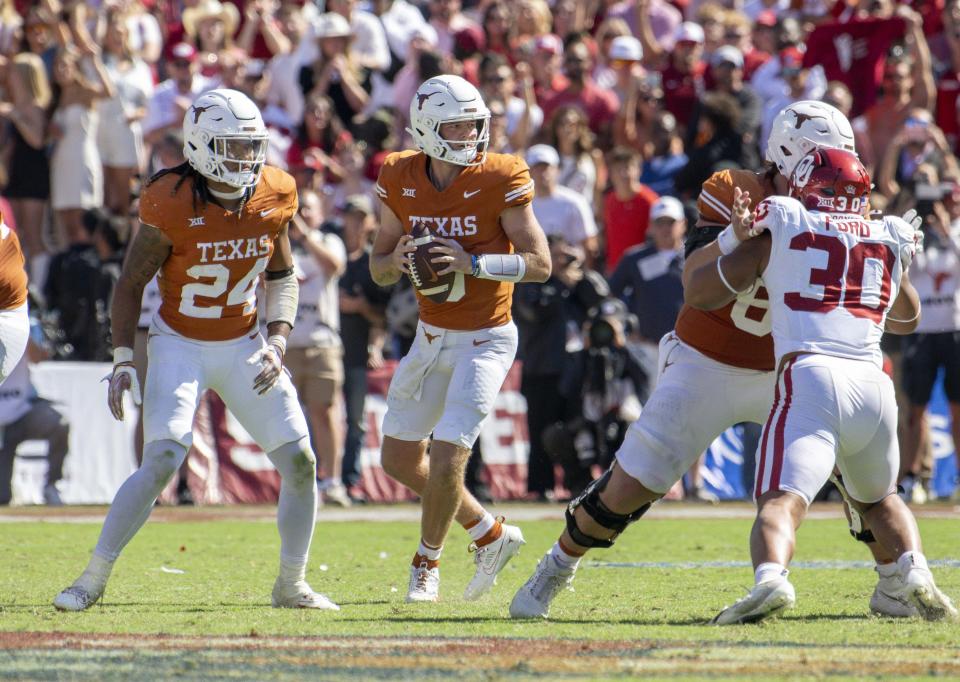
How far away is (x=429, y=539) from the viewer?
7008 mm

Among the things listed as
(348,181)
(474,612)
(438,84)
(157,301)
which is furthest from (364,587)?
(348,181)

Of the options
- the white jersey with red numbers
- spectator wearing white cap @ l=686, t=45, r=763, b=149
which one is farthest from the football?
spectator wearing white cap @ l=686, t=45, r=763, b=149

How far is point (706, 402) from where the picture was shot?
6328mm

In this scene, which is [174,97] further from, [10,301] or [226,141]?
[226,141]

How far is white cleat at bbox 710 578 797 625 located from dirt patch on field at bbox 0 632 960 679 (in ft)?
0.53

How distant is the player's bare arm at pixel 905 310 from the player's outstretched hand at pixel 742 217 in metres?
0.77

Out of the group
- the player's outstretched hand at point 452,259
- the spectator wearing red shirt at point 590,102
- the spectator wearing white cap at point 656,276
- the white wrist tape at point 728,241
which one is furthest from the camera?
the spectator wearing red shirt at point 590,102

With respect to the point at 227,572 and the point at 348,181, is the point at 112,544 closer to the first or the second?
the point at 227,572

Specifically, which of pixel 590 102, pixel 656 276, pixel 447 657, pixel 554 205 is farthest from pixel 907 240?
pixel 590 102

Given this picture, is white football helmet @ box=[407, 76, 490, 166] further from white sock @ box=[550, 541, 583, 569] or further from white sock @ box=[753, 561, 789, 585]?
white sock @ box=[753, 561, 789, 585]

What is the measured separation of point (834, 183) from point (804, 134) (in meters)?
0.32

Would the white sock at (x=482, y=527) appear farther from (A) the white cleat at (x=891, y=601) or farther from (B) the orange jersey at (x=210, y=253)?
(A) the white cleat at (x=891, y=601)

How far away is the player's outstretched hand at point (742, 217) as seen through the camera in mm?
5883

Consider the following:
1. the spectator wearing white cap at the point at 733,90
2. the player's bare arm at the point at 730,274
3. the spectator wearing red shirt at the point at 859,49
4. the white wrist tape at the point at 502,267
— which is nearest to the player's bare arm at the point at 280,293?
the white wrist tape at the point at 502,267
